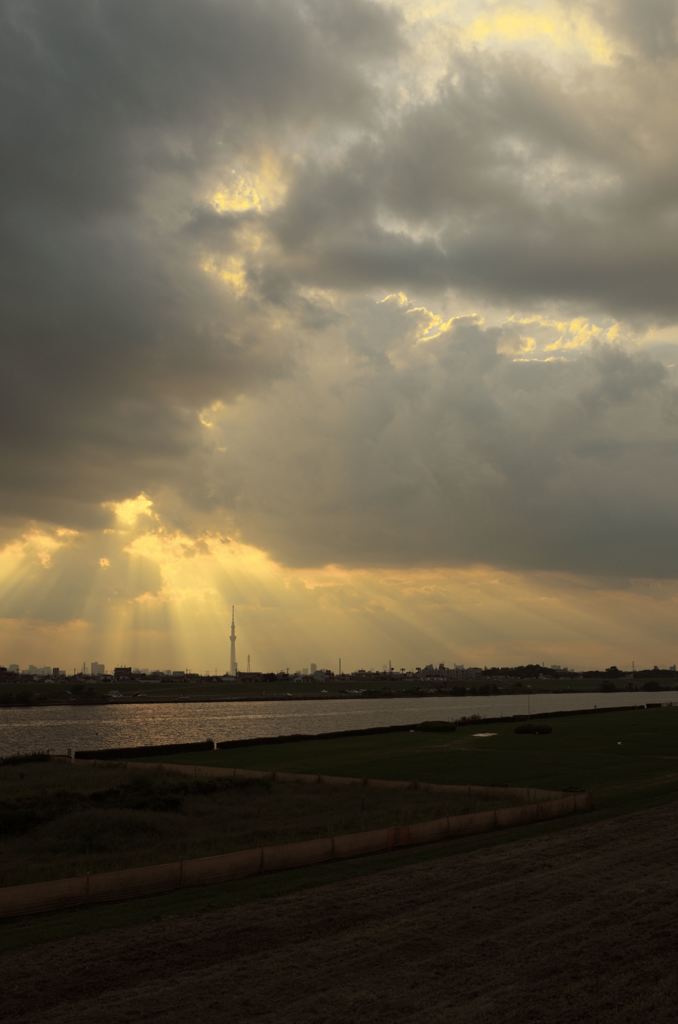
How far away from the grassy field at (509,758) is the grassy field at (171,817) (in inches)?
301

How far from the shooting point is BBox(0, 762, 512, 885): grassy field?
99.7 feet

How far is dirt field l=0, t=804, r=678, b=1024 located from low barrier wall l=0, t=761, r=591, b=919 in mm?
2851

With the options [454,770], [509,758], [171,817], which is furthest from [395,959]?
[509,758]

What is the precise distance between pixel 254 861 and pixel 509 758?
136 feet

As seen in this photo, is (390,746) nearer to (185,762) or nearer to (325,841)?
(185,762)

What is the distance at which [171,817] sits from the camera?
3903 cm

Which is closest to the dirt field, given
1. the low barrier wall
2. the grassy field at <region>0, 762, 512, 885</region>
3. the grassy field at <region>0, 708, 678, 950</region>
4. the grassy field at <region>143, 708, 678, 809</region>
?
the grassy field at <region>0, 708, 678, 950</region>

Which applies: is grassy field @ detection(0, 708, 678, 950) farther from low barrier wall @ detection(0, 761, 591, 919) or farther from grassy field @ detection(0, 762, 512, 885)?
grassy field @ detection(0, 762, 512, 885)

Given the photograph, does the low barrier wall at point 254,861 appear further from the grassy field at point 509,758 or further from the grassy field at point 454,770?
the grassy field at point 509,758

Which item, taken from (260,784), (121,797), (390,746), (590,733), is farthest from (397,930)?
(590,733)

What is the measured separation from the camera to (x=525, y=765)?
2265 inches

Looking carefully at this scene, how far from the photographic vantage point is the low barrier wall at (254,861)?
21016 mm

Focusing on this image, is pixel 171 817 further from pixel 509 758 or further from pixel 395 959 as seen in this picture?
A: pixel 509 758

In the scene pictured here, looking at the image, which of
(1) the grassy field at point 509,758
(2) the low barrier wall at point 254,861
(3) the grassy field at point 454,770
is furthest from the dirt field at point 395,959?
(1) the grassy field at point 509,758
